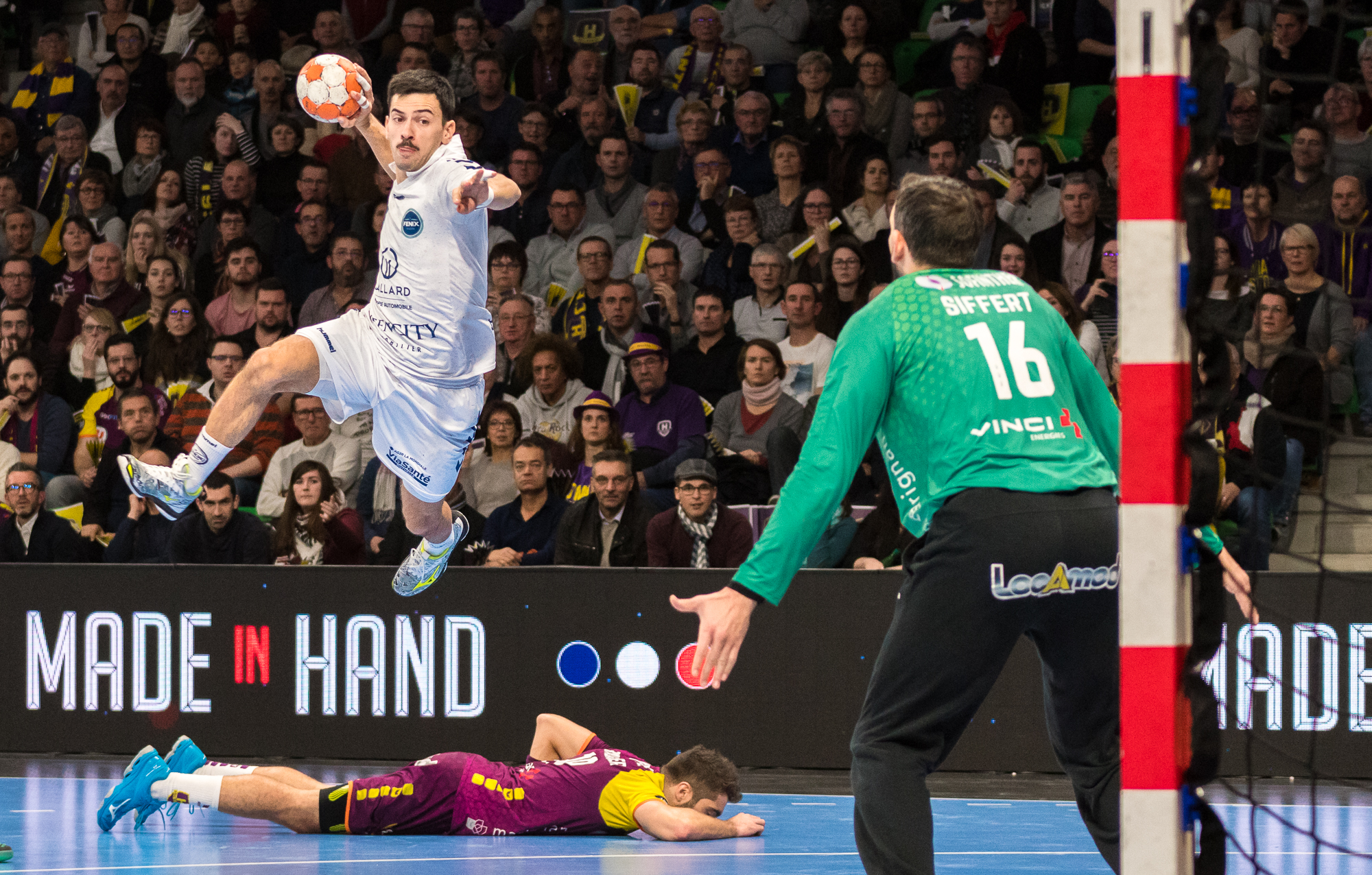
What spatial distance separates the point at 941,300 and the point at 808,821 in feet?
16.7

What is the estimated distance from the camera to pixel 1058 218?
1188 centimetres

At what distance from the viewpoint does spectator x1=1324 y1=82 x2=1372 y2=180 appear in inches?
427

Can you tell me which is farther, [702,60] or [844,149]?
[702,60]

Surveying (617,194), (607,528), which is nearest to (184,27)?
(617,194)

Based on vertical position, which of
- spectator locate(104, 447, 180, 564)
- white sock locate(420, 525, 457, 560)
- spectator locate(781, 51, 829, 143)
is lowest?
spectator locate(104, 447, 180, 564)

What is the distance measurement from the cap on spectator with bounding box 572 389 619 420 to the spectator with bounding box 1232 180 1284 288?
3.91 m

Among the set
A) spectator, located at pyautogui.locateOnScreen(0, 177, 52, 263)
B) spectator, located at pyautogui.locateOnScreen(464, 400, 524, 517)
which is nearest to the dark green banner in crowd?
spectator, located at pyautogui.locateOnScreen(464, 400, 524, 517)

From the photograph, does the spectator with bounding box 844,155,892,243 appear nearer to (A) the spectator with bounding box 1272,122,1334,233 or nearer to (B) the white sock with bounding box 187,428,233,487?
(A) the spectator with bounding box 1272,122,1334,233

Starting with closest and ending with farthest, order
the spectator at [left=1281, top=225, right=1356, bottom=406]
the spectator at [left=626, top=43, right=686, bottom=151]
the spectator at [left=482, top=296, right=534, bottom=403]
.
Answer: the spectator at [left=1281, top=225, right=1356, bottom=406] → the spectator at [left=482, top=296, right=534, bottom=403] → the spectator at [left=626, top=43, right=686, bottom=151]

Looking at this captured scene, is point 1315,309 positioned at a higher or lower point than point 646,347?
higher

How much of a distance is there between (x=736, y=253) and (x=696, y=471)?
263 centimetres

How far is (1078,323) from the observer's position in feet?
34.6

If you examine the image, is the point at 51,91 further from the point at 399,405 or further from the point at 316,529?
the point at 399,405

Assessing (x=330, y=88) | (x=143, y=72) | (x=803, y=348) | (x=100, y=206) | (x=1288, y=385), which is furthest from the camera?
(x=143, y=72)
